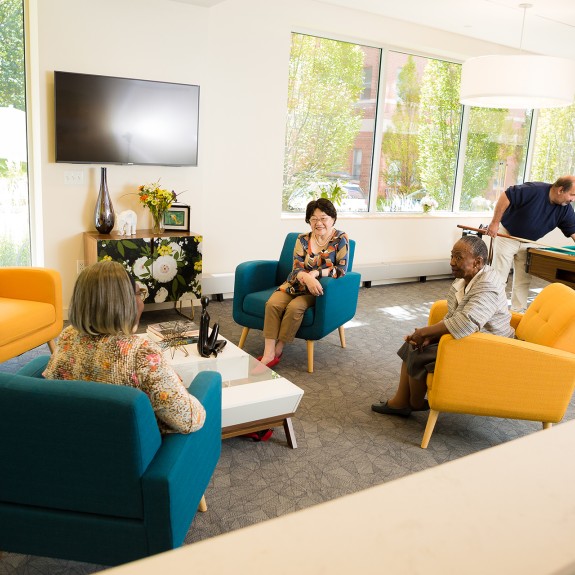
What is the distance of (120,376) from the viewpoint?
1896 mm

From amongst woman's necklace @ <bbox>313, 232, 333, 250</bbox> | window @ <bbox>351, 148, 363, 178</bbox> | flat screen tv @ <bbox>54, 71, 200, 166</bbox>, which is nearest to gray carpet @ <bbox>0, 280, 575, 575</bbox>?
woman's necklace @ <bbox>313, 232, 333, 250</bbox>

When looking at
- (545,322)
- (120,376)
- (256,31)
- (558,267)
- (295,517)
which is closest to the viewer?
(295,517)

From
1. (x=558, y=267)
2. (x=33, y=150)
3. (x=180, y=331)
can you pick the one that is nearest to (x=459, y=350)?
(x=180, y=331)

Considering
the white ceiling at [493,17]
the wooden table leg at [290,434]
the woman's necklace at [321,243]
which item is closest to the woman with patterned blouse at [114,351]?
the wooden table leg at [290,434]

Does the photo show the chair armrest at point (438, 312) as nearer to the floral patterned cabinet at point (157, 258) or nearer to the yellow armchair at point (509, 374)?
the yellow armchair at point (509, 374)

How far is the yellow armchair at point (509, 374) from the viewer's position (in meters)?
2.88

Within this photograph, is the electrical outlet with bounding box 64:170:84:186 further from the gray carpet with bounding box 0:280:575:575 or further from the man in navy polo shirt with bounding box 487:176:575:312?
the man in navy polo shirt with bounding box 487:176:575:312

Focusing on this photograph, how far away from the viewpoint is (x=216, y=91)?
18.2 ft

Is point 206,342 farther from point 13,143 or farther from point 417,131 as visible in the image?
point 417,131

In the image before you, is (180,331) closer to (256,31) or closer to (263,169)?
(263,169)

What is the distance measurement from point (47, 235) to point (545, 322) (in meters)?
3.73

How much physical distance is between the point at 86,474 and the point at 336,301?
266 centimetres

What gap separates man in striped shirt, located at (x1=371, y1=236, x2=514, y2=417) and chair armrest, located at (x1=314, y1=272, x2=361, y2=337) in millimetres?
821

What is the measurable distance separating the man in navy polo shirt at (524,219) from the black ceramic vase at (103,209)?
3.36m
